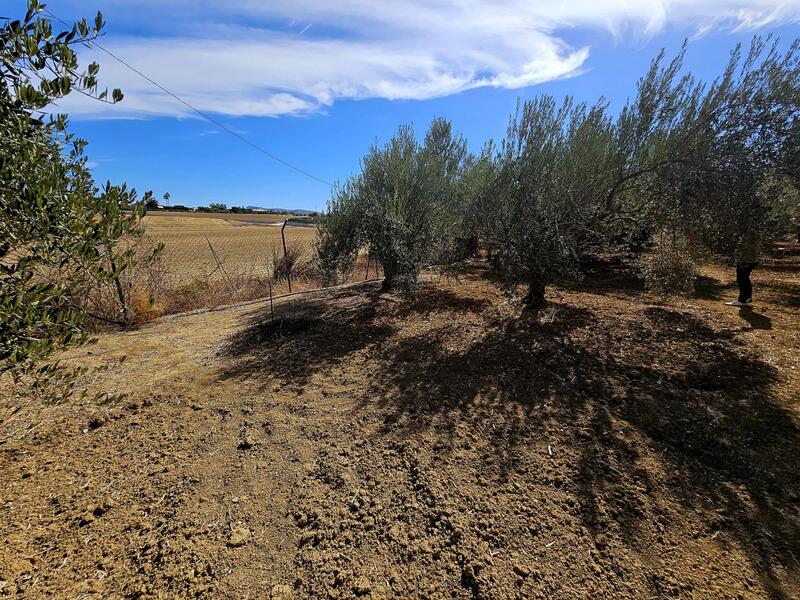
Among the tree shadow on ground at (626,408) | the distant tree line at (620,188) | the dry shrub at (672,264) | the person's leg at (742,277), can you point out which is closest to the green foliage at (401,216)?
the distant tree line at (620,188)

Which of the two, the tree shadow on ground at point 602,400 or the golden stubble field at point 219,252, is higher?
the golden stubble field at point 219,252

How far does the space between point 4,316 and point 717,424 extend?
458 cm

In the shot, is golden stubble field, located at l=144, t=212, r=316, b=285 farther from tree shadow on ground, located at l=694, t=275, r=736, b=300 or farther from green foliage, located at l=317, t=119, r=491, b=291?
tree shadow on ground, located at l=694, t=275, r=736, b=300

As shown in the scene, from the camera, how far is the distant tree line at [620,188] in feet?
13.3

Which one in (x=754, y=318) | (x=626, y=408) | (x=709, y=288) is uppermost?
(x=709, y=288)

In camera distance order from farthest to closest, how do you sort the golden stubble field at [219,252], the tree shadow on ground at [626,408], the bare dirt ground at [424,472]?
the golden stubble field at [219,252] → the tree shadow on ground at [626,408] → the bare dirt ground at [424,472]

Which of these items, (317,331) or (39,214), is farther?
(317,331)

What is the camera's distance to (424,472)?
2.66 m

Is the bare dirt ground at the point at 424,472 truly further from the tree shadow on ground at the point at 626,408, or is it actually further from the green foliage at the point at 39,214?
the green foliage at the point at 39,214

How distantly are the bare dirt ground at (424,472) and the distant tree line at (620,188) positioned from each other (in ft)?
4.35

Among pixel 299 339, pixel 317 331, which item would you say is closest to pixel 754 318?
pixel 317 331

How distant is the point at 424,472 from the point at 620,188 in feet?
15.7

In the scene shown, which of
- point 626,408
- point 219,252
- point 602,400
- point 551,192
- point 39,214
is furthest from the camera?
point 219,252

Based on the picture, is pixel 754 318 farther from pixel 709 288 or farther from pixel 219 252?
pixel 219 252
